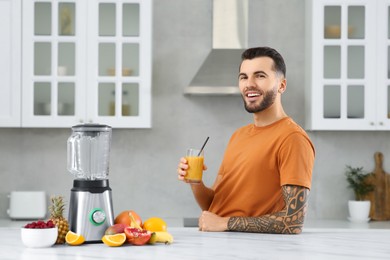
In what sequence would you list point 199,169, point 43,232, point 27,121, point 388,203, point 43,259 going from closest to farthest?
point 43,259 < point 43,232 < point 199,169 < point 27,121 < point 388,203

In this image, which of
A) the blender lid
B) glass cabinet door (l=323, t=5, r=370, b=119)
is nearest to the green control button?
the blender lid

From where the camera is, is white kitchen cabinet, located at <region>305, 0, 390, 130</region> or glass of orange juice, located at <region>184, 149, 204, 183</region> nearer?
glass of orange juice, located at <region>184, 149, 204, 183</region>

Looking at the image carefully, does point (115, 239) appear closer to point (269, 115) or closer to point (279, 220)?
point (279, 220)

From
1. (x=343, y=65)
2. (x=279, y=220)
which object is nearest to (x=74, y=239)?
(x=279, y=220)

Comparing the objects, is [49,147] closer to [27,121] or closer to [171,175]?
[27,121]

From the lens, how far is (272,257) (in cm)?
183

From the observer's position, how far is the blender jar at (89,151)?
87.9 inches

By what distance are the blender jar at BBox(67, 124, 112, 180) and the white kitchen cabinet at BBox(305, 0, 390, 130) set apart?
2.34 meters

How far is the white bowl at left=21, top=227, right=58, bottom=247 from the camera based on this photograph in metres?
1.98

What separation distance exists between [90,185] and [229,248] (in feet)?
1.79

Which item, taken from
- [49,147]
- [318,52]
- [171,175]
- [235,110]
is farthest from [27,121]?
[318,52]

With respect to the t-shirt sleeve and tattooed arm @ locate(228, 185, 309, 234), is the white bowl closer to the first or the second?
tattooed arm @ locate(228, 185, 309, 234)

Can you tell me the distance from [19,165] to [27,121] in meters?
0.49

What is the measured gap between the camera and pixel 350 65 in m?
4.34
